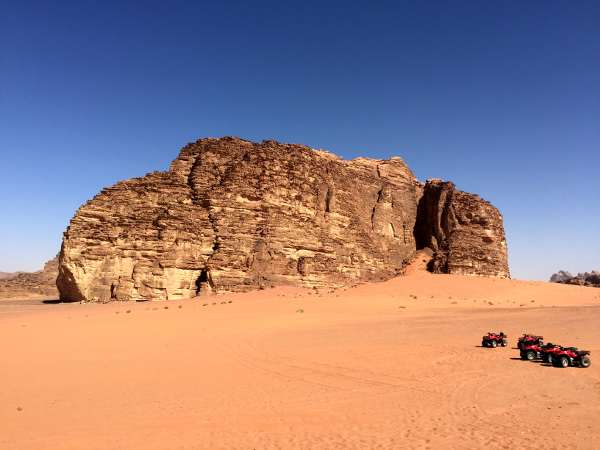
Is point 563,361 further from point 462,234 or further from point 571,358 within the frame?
point 462,234

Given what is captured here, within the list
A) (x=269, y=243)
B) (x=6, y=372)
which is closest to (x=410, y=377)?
(x=6, y=372)

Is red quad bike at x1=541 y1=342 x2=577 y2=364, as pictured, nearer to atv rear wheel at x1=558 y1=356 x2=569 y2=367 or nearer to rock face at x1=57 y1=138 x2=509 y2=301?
atv rear wheel at x1=558 y1=356 x2=569 y2=367

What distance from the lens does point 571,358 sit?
29.4 ft

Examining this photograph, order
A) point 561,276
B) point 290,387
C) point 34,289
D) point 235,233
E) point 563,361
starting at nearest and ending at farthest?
point 290,387 → point 563,361 → point 235,233 → point 34,289 → point 561,276

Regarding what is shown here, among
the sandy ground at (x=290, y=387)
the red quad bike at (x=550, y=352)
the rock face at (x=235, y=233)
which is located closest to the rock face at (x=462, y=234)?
the rock face at (x=235, y=233)

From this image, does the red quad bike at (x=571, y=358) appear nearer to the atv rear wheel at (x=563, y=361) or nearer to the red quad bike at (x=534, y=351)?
the atv rear wheel at (x=563, y=361)

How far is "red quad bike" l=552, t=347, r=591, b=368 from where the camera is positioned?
8.83m

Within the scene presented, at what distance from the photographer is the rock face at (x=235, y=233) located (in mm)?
27766

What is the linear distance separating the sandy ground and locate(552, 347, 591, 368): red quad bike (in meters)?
0.24

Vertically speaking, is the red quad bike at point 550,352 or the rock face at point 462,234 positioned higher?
the rock face at point 462,234

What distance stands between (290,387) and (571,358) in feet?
22.8

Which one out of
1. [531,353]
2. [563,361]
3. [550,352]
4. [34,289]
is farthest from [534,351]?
[34,289]

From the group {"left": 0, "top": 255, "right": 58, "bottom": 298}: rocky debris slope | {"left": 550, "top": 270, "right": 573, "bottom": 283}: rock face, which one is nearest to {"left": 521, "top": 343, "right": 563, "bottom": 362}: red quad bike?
{"left": 0, "top": 255, "right": 58, "bottom": 298}: rocky debris slope

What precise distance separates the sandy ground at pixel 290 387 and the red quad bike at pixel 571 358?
236mm
